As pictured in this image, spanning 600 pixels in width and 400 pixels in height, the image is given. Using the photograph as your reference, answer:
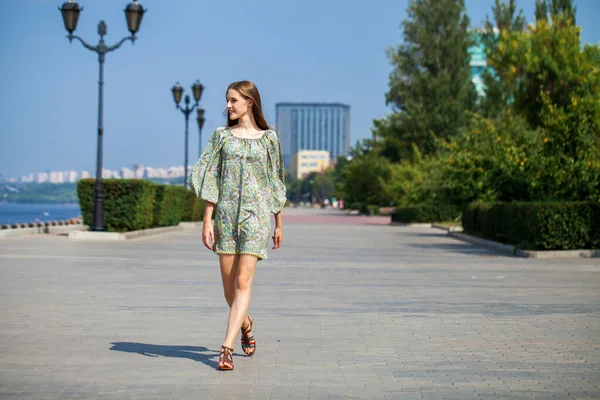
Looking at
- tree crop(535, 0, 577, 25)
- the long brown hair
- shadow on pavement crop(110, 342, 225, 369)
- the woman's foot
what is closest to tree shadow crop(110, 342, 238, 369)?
shadow on pavement crop(110, 342, 225, 369)

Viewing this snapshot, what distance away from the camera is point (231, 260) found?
24.2ft

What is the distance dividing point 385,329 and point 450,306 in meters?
2.27

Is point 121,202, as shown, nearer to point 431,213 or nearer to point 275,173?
point 275,173

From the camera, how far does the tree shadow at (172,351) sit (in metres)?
7.73

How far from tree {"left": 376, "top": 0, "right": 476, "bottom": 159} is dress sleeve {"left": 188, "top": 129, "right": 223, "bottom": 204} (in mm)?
59683

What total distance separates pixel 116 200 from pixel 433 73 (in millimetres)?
43150

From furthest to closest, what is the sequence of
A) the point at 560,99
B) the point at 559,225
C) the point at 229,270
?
the point at 560,99 → the point at 559,225 → the point at 229,270

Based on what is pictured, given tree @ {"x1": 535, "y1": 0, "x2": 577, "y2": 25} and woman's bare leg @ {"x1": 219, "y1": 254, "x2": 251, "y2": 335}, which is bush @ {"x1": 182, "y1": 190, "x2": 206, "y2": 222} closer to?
tree @ {"x1": 535, "y1": 0, "x2": 577, "y2": 25}

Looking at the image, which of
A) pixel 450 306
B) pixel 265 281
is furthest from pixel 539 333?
pixel 265 281

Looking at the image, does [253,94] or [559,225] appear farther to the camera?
[559,225]

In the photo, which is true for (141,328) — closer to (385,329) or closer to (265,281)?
(385,329)

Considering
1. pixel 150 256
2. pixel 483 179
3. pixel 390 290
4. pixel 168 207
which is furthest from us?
pixel 168 207

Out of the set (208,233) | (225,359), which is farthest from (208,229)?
(225,359)

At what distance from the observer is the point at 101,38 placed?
28.0 meters
